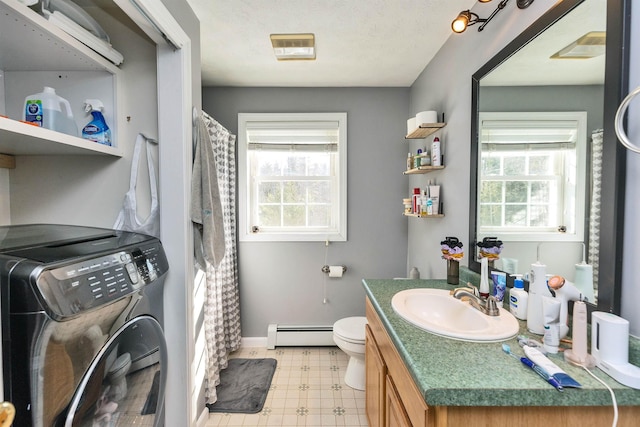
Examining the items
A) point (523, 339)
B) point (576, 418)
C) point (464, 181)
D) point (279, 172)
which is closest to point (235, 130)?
point (279, 172)

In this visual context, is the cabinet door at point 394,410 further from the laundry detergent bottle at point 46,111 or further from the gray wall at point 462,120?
the laundry detergent bottle at point 46,111

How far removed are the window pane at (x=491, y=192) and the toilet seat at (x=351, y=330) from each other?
3.84 ft

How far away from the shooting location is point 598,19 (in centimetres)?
86

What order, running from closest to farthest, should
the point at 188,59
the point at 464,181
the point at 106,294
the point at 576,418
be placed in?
the point at 576,418, the point at 106,294, the point at 188,59, the point at 464,181

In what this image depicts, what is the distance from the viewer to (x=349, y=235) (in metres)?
2.54

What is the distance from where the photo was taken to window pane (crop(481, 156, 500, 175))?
1326 mm

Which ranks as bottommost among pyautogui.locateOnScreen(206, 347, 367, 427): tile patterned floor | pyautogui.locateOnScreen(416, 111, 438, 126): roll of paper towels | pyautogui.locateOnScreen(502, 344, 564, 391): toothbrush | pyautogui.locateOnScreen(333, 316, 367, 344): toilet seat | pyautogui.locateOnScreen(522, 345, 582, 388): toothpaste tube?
pyautogui.locateOnScreen(206, 347, 367, 427): tile patterned floor

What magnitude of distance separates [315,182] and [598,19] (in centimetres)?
198

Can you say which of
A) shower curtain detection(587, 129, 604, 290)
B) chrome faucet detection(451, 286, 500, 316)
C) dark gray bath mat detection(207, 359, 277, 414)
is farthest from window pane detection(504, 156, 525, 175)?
dark gray bath mat detection(207, 359, 277, 414)

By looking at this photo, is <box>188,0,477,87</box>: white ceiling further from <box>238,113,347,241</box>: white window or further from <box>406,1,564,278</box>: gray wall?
<box>238,113,347,241</box>: white window

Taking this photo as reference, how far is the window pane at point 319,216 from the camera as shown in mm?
2607

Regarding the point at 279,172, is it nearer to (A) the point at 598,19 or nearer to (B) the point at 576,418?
(A) the point at 598,19

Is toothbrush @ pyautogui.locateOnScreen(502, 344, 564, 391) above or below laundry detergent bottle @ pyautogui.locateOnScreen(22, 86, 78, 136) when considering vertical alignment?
below

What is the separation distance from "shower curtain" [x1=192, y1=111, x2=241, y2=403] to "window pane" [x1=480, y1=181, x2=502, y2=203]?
1381 millimetres
